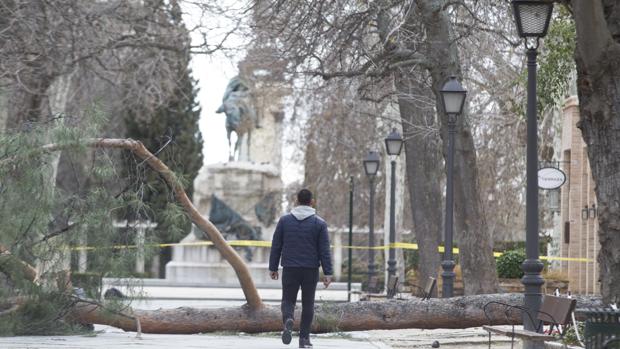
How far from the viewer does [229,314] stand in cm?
1775

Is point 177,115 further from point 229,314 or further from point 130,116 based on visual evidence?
point 229,314

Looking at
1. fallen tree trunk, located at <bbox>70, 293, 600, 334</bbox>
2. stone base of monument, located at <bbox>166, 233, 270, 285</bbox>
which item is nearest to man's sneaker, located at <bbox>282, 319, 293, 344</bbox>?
fallen tree trunk, located at <bbox>70, 293, 600, 334</bbox>

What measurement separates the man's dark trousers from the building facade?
21040mm

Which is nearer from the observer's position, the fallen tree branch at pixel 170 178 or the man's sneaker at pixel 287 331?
the man's sneaker at pixel 287 331

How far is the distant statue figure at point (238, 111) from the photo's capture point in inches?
2130

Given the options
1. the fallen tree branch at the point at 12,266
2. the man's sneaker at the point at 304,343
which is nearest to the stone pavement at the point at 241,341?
the man's sneaker at the point at 304,343

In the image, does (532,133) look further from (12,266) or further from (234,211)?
(234,211)

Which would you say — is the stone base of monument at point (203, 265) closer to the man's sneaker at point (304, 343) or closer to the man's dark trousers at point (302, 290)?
the man's dark trousers at point (302, 290)

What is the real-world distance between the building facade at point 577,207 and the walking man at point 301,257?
A: 69.1 ft

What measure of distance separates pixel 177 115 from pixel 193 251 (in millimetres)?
16662

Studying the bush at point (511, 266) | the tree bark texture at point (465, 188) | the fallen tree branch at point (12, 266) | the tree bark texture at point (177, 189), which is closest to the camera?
the fallen tree branch at point (12, 266)

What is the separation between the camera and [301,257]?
15.6 m

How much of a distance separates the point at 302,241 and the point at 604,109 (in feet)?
11.7

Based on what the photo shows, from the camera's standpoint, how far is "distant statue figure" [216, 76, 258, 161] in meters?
54.1
